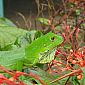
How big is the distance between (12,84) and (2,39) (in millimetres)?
757

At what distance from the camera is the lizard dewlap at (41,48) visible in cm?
85

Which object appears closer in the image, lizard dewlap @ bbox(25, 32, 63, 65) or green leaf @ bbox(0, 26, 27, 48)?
lizard dewlap @ bbox(25, 32, 63, 65)

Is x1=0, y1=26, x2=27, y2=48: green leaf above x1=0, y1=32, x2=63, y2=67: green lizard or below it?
below

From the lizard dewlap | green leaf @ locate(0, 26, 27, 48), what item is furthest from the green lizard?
green leaf @ locate(0, 26, 27, 48)

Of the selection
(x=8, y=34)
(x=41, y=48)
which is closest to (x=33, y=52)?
(x=41, y=48)

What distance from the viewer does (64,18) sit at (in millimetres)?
2334

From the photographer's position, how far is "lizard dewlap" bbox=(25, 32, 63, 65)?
0.85m

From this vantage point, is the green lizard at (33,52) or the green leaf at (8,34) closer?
the green lizard at (33,52)

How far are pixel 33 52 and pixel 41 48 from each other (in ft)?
0.08

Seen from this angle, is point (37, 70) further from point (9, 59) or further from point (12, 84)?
point (12, 84)

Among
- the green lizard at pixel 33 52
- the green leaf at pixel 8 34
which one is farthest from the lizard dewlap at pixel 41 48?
the green leaf at pixel 8 34

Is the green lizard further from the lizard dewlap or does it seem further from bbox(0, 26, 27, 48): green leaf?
bbox(0, 26, 27, 48): green leaf

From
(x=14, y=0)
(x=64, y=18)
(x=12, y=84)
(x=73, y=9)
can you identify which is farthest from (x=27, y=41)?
(x=14, y=0)

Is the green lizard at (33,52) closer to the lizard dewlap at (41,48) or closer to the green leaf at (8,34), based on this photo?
the lizard dewlap at (41,48)
